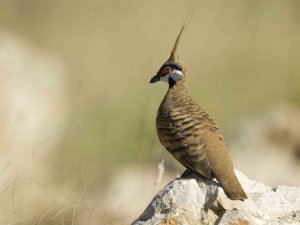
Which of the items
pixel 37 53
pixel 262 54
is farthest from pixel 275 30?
pixel 37 53

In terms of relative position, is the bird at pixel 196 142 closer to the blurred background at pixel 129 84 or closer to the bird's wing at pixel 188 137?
the bird's wing at pixel 188 137

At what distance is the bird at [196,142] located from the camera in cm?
618

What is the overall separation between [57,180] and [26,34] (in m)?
4.34

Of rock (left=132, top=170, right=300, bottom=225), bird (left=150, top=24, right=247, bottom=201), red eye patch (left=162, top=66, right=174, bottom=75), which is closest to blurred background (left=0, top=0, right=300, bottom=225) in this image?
red eye patch (left=162, top=66, right=174, bottom=75)

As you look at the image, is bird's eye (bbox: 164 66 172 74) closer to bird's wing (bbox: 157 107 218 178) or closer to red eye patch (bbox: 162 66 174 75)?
red eye patch (bbox: 162 66 174 75)

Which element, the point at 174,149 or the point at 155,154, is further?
the point at 155,154

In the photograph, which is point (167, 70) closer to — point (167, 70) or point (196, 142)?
point (167, 70)

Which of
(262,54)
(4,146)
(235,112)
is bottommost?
(4,146)

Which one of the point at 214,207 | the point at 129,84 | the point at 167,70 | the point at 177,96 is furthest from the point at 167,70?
the point at 129,84

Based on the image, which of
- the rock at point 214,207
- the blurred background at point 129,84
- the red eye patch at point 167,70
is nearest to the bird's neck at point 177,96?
the red eye patch at point 167,70

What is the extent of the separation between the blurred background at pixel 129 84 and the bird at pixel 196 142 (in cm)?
301

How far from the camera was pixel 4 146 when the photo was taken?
11.8 metres

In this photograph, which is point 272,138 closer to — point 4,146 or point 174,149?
point 4,146

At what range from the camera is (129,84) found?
38.8 feet
